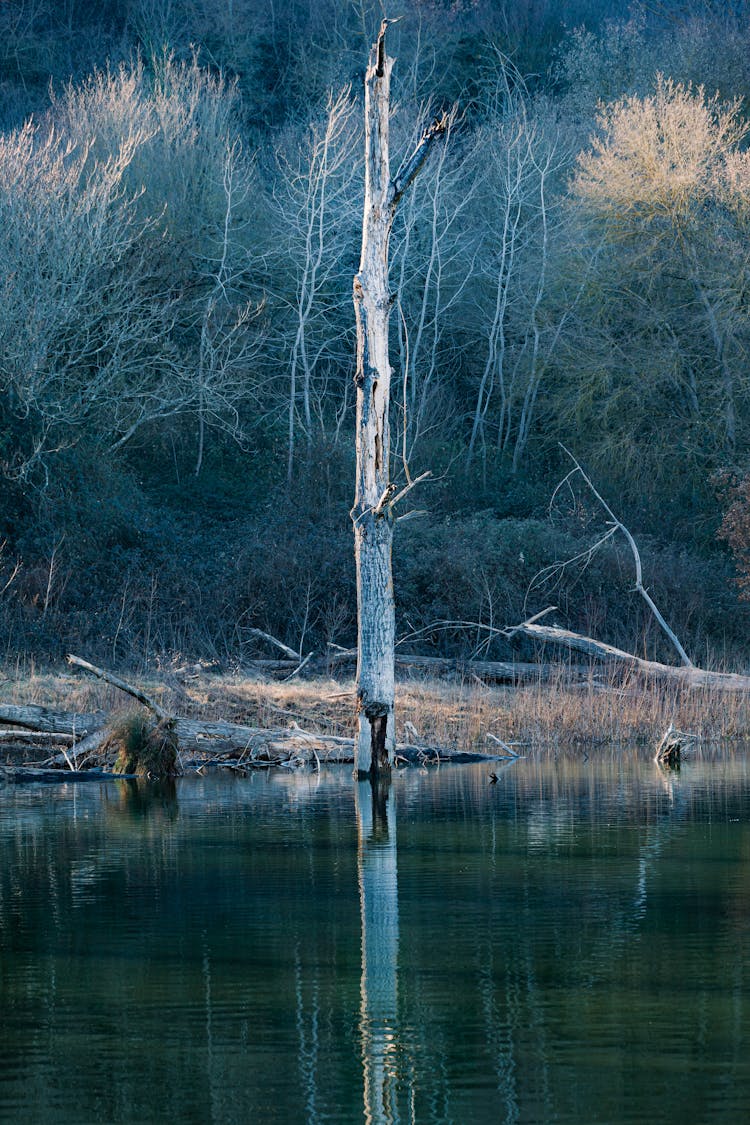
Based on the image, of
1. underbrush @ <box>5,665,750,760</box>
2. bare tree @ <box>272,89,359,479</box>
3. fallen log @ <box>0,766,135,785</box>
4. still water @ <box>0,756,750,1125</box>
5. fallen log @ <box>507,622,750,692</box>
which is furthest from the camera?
bare tree @ <box>272,89,359,479</box>

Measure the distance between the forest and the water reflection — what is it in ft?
45.6

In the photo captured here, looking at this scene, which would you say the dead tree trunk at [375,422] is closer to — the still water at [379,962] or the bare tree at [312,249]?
the still water at [379,962]

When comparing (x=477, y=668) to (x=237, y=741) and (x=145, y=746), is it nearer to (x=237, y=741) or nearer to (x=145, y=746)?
(x=237, y=741)

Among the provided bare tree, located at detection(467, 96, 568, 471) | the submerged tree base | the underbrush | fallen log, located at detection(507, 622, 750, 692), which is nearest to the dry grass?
the underbrush

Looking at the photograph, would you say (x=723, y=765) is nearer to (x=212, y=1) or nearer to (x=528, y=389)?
(x=528, y=389)

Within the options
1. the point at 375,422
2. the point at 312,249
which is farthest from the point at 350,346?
the point at 375,422

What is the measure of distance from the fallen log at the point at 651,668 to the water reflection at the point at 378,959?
9.48 meters

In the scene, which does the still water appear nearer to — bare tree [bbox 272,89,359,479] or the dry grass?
the dry grass

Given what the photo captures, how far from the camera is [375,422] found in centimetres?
1998

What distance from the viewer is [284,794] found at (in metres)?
17.8

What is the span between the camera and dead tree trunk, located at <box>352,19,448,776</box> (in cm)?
1978

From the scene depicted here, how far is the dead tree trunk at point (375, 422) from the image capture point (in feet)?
64.9

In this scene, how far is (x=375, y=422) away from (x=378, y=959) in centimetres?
1100

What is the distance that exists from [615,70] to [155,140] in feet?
47.7
